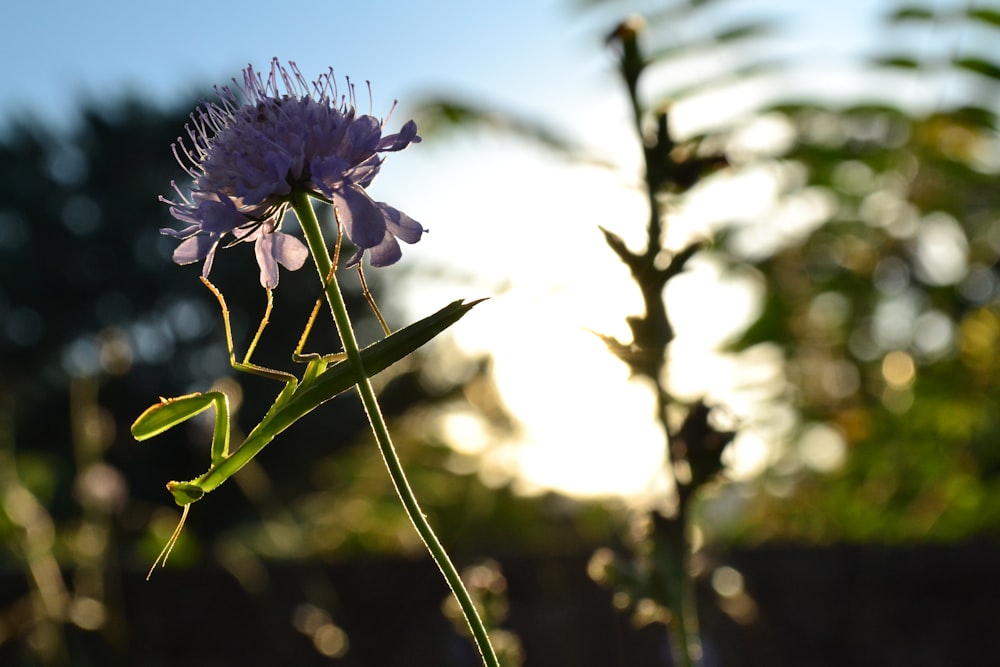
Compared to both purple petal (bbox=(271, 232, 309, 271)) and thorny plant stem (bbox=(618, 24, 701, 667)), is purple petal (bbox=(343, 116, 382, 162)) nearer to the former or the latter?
purple petal (bbox=(271, 232, 309, 271))

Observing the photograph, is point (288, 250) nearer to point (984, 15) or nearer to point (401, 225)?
point (401, 225)

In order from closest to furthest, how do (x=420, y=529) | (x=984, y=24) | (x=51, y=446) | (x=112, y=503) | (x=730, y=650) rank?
(x=420, y=529) < (x=730, y=650) < (x=984, y=24) < (x=112, y=503) < (x=51, y=446)

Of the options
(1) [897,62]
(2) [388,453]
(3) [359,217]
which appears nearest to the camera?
(2) [388,453]

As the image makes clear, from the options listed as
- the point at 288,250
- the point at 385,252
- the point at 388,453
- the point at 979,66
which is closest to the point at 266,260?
the point at 288,250

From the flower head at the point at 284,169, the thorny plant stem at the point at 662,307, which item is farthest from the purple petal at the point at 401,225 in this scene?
the thorny plant stem at the point at 662,307

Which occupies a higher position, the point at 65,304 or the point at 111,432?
the point at 65,304

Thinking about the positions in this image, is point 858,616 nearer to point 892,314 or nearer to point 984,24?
point 984,24

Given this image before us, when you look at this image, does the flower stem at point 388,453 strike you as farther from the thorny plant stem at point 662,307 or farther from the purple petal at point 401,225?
the thorny plant stem at point 662,307

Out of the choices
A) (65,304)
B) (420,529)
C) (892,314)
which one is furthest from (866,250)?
(65,304)
